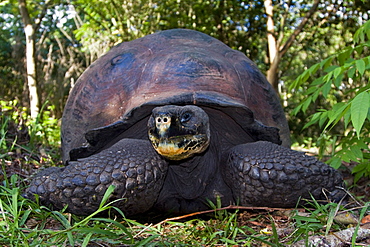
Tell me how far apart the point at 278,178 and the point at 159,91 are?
0.93 metres

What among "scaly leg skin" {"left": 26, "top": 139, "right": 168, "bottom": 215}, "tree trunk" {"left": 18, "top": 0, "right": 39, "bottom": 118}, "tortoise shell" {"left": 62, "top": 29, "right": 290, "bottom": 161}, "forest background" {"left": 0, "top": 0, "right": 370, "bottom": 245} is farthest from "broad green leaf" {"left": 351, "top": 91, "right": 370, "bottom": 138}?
"tree trunk" {"left": 18, "top": 0, "right": 39, "bottom": 118}

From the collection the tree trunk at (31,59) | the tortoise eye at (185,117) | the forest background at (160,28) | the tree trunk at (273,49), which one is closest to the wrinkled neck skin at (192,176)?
the tortoise eye at (185,117)

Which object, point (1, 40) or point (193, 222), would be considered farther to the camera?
point (1, 40)

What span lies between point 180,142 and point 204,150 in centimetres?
26

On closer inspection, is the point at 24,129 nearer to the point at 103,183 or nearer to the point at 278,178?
the point at 103,183

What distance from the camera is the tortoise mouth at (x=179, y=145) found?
1.93 metres

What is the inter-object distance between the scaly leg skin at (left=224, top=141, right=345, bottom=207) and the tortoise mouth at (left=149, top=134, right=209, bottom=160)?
0.99 ft

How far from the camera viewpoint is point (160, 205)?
7.45ft

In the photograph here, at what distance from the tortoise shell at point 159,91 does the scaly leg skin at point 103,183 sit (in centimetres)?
37

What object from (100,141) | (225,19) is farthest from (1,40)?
(100,141)

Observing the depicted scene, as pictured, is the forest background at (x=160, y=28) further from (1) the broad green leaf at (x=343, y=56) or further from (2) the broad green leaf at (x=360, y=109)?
Answer: (2) the broad green leaf at (x=360, y=109)

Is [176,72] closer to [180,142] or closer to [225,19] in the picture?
[180,142]

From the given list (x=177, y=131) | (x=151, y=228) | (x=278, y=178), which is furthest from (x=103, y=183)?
(x=278, y=178)

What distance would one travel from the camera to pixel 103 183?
1.94 m
